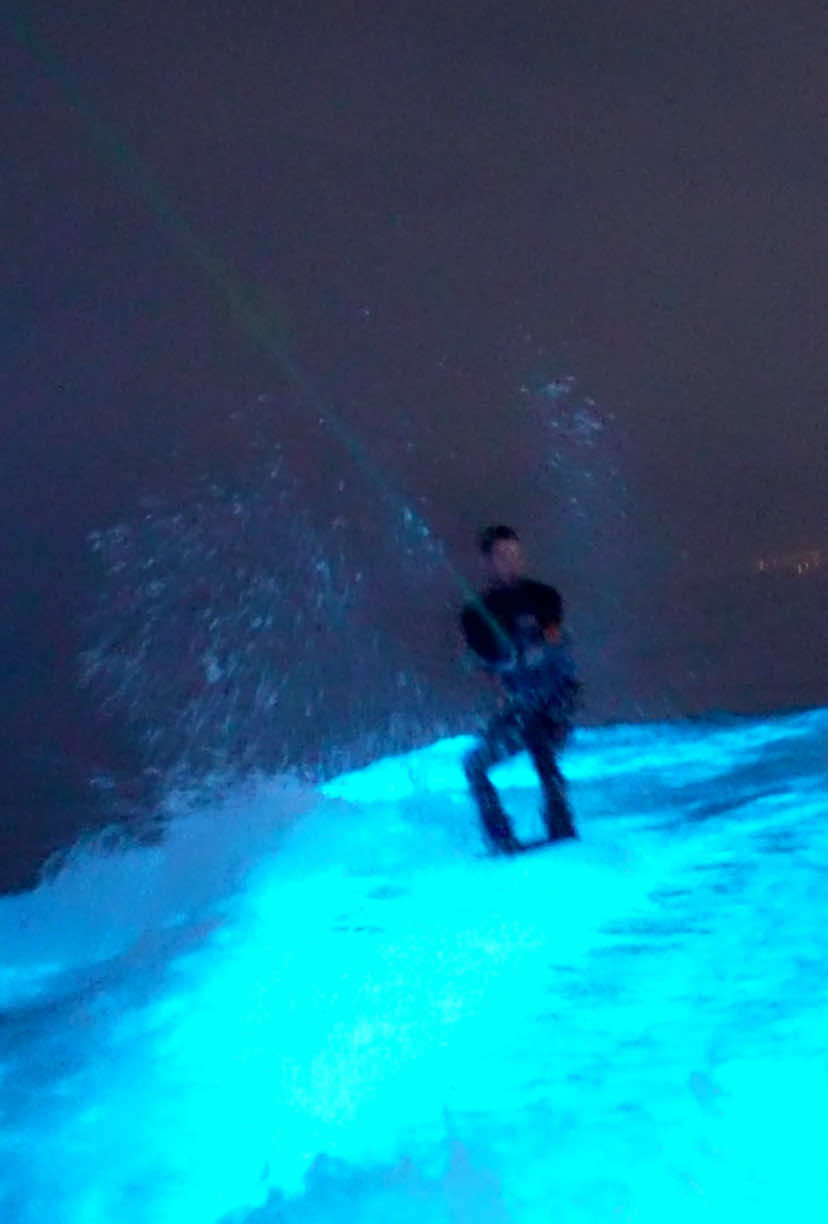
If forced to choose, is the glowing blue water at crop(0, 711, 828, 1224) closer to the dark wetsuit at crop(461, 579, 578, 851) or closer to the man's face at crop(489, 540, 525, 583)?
the dark wetsuit at crop(461, 579, 578, 851)

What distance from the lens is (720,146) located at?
10.2 feet

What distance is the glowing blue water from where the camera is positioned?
60.3 inches

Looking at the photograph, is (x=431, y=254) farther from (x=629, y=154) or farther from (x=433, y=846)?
(x=433, y=846)

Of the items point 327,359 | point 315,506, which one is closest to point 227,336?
point 327,359

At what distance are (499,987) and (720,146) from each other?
6.89ft

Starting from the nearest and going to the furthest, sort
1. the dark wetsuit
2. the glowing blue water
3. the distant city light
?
the glowing blue water < the dark wetsuit < the distant city light

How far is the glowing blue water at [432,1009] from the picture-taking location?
60.3 inches

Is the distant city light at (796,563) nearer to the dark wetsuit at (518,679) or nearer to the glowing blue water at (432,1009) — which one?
the glowing blue water at (432,1009)

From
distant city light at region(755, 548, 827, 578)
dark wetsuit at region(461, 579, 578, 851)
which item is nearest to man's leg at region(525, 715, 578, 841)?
→ dark wetsuit at region(461, 579, 578, 851)

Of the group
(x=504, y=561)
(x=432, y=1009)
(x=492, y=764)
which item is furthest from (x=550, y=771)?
(x=432, y=1009)

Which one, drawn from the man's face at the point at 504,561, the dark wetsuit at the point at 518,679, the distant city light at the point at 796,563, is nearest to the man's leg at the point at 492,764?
the dark wetsuit at the point at 518,679

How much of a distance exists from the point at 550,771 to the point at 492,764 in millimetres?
134

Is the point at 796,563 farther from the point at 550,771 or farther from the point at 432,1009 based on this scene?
the point at 432,1009

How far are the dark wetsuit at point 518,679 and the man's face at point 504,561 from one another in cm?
2
